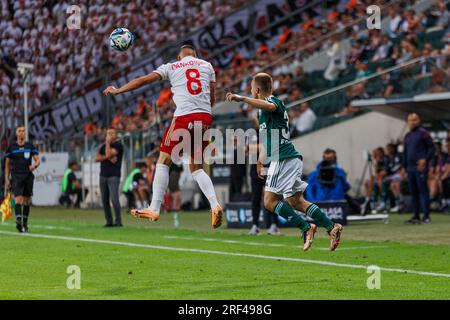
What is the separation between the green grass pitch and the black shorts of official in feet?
2.69

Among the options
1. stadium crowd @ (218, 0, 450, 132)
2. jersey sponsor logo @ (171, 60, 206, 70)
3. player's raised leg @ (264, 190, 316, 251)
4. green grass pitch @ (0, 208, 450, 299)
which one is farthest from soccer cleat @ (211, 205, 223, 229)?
stadium crowd @ (218, 0, 450, 132)

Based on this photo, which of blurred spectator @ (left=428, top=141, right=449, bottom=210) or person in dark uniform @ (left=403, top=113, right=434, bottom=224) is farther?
blurred spectator @ (left=428, top=141, right=449, bottom=210)

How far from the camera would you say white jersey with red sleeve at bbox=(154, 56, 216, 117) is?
12.6 meters

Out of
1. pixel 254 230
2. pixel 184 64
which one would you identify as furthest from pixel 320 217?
pixel 254 230

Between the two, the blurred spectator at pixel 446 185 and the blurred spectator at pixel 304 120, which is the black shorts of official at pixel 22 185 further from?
the blurred spectator at pixel 446 185

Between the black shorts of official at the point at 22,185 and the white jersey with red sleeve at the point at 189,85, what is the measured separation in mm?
7899

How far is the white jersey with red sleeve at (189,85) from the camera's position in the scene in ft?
41.2

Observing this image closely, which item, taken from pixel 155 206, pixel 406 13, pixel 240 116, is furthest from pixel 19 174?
pixel 406 13

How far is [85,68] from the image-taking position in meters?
37.0

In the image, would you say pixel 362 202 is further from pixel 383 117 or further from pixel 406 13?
pixel 406 13

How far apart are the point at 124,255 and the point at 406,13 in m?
15.9

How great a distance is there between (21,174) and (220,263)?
7.71 m

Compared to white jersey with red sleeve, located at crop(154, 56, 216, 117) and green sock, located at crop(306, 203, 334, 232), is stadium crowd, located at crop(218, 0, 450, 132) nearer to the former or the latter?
green sock, located at crop(306, 203, 334, 232)

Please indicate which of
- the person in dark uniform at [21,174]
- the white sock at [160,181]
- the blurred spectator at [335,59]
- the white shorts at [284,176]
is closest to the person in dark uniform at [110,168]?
the person in dark uniform at [21,174]
